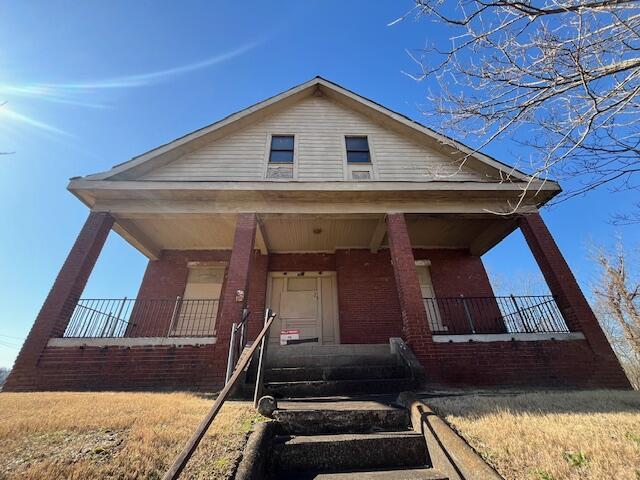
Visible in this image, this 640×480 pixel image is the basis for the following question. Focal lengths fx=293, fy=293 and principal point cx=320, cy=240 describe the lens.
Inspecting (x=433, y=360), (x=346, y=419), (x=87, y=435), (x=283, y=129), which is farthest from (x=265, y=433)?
(x=283, y=129)

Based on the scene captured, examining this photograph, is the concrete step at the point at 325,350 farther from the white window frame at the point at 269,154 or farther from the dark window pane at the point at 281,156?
the dark window pane at the point at 281,156

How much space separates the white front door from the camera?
9117 millimetres

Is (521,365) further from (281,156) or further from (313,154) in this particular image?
(281,156)

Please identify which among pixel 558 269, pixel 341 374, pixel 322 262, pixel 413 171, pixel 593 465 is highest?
pixel 413 171

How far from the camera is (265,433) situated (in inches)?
112

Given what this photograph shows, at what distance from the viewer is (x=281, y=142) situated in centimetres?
938

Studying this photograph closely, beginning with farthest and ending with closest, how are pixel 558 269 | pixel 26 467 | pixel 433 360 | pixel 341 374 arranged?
pixel 558 269 < pixel 433 360 < pixel 341 374 < pixel 26 467

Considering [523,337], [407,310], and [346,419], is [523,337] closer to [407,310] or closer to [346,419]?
[407,310]

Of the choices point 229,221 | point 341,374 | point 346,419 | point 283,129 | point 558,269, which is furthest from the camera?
point 283,129

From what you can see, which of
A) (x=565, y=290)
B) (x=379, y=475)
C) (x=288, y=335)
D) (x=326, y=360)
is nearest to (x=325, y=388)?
(x=326, y=360)

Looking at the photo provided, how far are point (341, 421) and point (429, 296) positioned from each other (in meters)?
7.06

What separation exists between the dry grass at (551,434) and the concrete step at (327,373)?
3.92ft

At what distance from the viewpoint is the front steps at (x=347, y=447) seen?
8.97ft

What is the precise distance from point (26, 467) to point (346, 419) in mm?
2785
